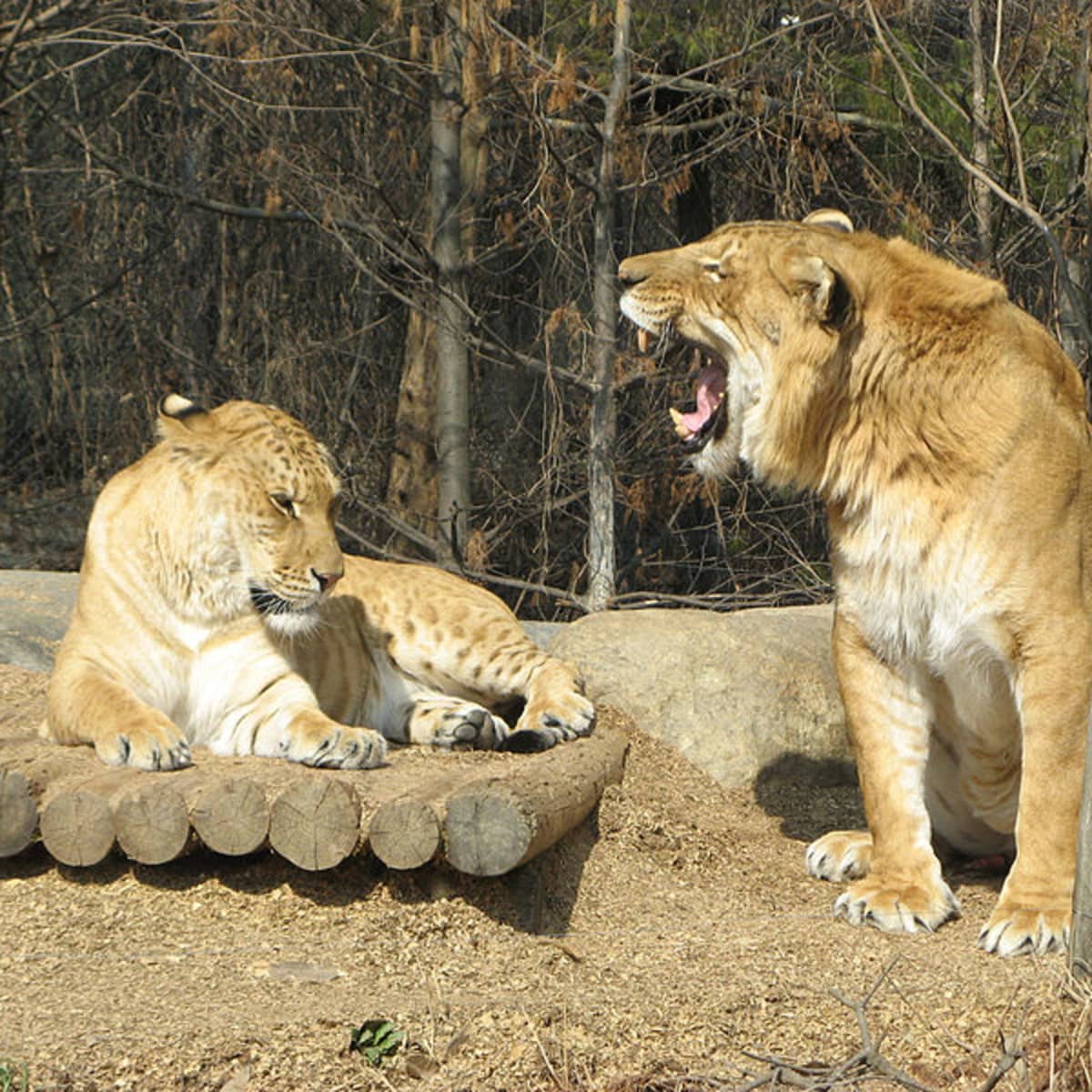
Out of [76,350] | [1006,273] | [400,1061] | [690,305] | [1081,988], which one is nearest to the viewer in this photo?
[400,1061]

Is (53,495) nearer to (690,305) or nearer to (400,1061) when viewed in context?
(690,305)

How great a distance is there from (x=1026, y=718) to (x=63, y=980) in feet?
7.14

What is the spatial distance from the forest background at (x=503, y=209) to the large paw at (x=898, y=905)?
3015mm

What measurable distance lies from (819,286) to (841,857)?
1.52m

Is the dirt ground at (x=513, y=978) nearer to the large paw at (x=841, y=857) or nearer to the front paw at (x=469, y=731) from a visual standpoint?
the large paw at (x=841, y=857)

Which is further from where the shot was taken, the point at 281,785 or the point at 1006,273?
the point at 1006,273

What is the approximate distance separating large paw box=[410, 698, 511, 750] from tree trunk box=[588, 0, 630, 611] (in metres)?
2.19

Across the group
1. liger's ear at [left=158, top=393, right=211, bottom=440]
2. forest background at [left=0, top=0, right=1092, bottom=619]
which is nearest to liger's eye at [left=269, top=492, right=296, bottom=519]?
liger's ear at [left=158, top=393, right=211, bottom=440]

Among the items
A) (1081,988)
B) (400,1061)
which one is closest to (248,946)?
(400,1061)

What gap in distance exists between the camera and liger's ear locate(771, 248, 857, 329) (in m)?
4.12

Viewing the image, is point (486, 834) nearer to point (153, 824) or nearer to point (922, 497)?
point (153, 824)

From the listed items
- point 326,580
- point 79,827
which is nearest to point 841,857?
point 326,580

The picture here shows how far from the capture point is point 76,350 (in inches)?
404

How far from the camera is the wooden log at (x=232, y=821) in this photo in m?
3.96
